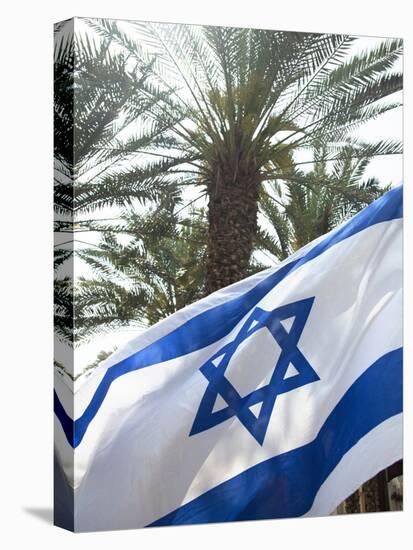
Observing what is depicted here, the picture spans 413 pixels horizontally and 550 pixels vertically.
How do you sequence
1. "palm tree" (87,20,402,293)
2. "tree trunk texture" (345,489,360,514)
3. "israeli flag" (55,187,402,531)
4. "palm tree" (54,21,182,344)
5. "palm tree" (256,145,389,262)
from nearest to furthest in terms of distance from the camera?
1. "palm tree" (54,21,182,344)
2. "israeli flag" (55,187,402,531)
3. "palm tree" (87,20,402,293)
4. "palm tree" (256,145,389,262)
5. "tree trunk texture" (345,489,360,514)

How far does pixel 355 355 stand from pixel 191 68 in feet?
8.83

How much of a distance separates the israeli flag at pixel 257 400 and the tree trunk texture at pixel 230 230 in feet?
0.42

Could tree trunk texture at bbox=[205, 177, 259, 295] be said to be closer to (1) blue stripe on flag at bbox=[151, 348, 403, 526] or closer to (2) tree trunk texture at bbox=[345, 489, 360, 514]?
(1) blue stripe on flag at bbox=[151, 348, 403, 526]

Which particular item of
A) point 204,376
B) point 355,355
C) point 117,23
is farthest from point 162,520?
point 117,23

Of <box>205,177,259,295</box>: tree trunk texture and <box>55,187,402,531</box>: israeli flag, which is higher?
<box>205,177,259,295</box>: tree trunk texture

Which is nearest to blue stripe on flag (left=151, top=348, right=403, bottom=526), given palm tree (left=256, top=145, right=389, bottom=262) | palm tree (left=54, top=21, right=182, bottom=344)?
palm tree (left=256, top=145, right=389, bottom=262)

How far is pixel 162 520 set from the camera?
445 inches

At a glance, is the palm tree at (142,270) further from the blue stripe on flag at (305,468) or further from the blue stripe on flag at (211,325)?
the blue stripe on flag at (305,468)

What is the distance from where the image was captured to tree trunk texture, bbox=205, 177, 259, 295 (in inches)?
454

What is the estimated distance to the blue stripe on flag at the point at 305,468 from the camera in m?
11.5

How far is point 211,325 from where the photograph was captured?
11500mm

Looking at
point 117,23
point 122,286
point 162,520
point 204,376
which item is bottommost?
point 162,520

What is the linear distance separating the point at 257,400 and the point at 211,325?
0.70 m

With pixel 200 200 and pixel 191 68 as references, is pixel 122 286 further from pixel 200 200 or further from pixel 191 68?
pixel 191 68
